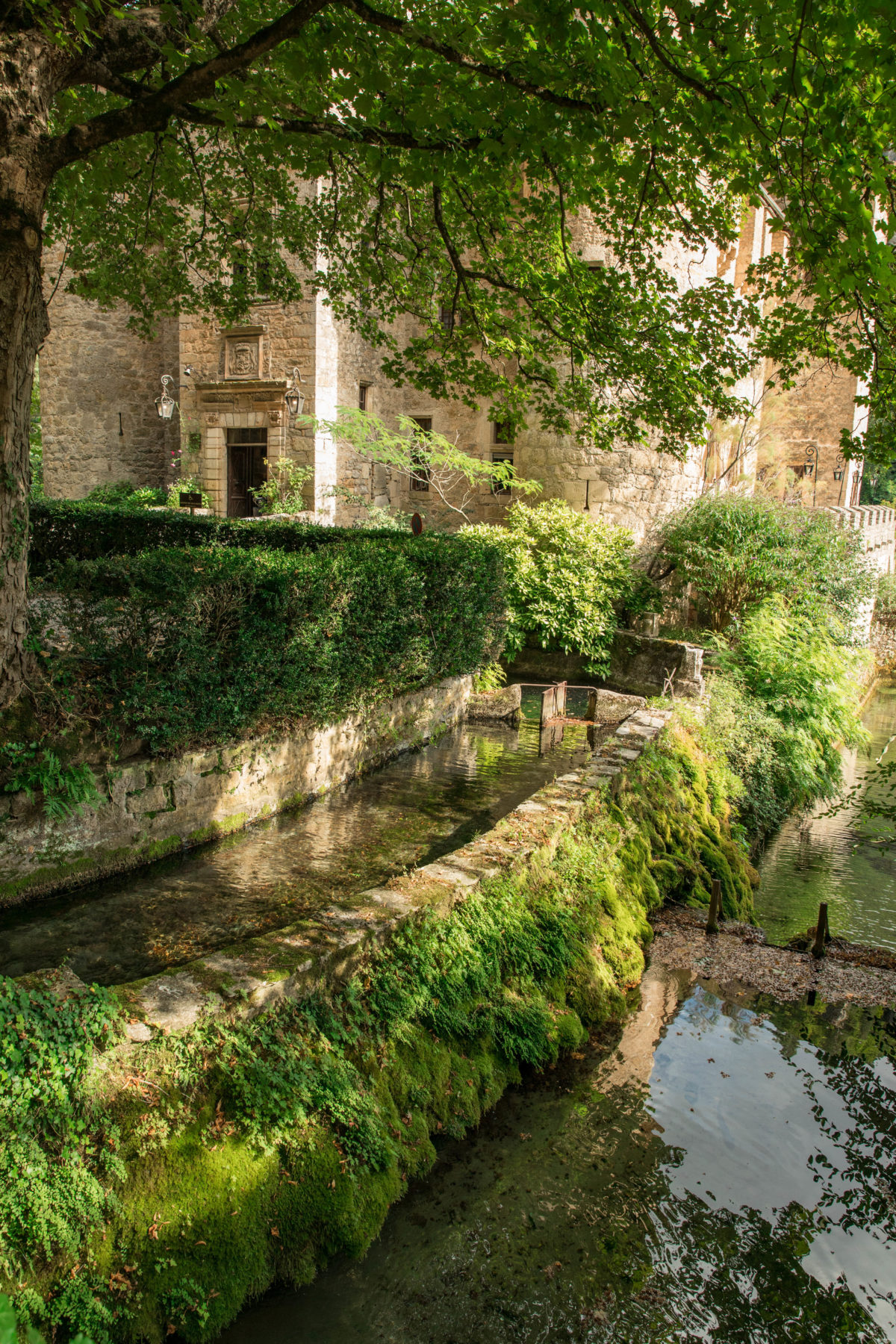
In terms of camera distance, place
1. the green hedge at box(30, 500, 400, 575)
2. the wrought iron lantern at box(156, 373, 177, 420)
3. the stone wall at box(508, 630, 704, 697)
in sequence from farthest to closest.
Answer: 1. the wrought iron lantern at box(156, 373, 177, 420)
2. the stone wall at box(508, 630, 704, 697)
3. the green hedge at box(30, 500, 400, 575)

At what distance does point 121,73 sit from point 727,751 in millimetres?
8282

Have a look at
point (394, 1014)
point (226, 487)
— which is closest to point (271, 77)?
point (394, 1014)

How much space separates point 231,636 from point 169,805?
4.36ft

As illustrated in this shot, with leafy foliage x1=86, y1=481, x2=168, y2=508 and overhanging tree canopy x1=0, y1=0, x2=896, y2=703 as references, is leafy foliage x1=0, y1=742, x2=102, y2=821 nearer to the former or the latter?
overhanging tree canopy x1=0, y1=0, x2=896, y2=703

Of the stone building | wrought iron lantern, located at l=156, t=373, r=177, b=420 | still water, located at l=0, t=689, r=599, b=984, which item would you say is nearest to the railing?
the stone building

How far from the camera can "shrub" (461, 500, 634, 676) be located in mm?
13859

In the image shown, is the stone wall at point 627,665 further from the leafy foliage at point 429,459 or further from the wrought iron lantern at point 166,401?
the wrought iron lantern at point 166,401

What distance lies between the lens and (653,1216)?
132 inches

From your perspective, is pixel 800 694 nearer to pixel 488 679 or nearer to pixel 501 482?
pixel 488 679

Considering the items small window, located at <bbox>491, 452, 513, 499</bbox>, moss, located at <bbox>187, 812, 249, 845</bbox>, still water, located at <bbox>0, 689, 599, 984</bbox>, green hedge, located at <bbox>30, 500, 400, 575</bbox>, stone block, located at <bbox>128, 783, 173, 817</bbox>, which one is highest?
small window, located at <bbox>491, 452, 513, 499</bbox>

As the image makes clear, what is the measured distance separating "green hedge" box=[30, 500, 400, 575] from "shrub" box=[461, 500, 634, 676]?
2.81 meters

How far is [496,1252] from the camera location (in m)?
3.10

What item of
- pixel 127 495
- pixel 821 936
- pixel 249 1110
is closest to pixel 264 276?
pixel 821 936

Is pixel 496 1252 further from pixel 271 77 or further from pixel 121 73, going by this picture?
pixel 271 77
